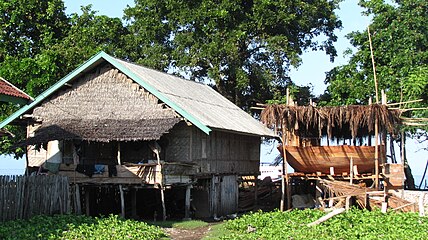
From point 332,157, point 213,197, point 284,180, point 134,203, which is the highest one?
point 332,157

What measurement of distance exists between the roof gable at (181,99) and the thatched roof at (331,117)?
4.99 ft

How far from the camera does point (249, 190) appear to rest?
98.4 feet

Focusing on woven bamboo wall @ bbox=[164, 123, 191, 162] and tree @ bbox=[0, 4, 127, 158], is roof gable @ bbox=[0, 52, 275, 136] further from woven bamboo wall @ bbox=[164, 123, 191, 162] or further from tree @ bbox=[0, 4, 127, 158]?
tree @ bbox=[0, 4, 127, 158]

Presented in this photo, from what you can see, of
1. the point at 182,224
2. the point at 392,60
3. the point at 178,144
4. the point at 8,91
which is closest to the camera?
the point at 8,91

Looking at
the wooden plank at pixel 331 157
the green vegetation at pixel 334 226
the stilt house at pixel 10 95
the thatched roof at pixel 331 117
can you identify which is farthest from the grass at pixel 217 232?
the stilt house at pixel 10 95

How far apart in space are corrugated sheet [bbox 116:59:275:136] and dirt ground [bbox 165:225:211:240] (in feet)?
11.7

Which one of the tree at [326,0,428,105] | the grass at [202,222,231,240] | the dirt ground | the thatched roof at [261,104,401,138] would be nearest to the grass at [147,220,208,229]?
the dirt ground

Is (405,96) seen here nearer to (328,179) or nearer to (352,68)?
(352,68)

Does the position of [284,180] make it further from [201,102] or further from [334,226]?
[334,226]

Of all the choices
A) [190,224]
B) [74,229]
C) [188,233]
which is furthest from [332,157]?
[74,229]

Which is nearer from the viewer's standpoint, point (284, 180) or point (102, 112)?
point (102, 112)

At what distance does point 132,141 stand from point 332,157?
25.9 feet

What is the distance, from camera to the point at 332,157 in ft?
81.9

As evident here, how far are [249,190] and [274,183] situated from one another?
1354mm
